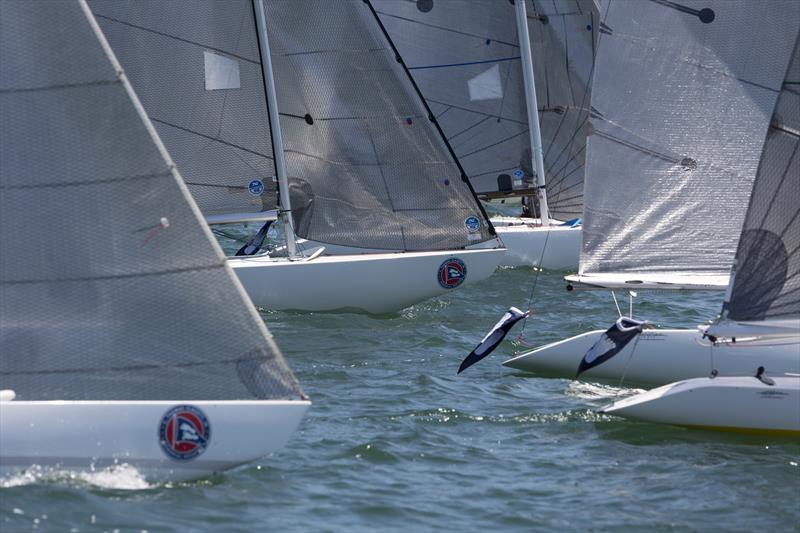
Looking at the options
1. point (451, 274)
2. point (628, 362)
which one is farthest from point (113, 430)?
point (451, 274)

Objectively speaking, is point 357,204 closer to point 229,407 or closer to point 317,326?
point 317,326

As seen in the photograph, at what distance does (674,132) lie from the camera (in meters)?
14.6

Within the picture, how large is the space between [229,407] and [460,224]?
9.30 m

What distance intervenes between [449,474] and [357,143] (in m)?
8.20

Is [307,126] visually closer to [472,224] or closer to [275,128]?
[275,128]

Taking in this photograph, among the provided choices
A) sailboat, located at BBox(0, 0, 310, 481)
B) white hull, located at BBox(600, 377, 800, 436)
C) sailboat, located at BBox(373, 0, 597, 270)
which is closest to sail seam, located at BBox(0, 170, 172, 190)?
sailboat, located at BBox(0, 0, 310, 481)

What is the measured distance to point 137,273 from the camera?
32.5 feet

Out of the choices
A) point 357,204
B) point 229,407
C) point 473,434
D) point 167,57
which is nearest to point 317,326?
point 357,204

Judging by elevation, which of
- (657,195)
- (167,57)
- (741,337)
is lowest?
(741,337)

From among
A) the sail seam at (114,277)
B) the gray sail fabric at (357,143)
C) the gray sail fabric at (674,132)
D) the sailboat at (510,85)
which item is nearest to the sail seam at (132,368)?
the sail seam at (114,277)

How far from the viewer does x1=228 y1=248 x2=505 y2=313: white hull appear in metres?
17.6

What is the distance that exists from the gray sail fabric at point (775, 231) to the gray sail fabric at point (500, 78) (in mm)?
13586

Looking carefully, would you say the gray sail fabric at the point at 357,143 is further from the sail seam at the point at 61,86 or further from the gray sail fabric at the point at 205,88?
the sail seam at the point at 61,86

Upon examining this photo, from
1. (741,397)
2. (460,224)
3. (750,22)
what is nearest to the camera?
(741,397)
